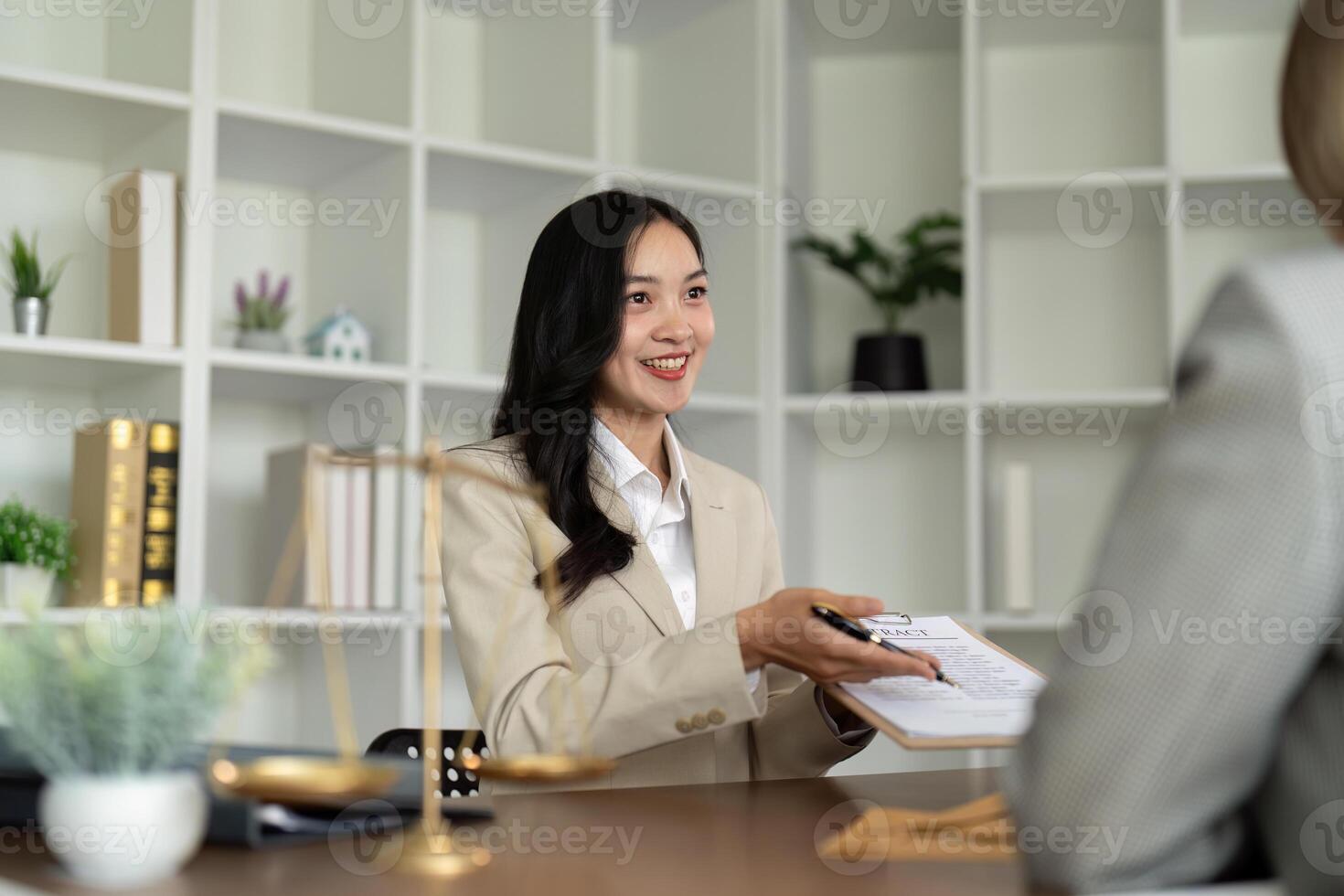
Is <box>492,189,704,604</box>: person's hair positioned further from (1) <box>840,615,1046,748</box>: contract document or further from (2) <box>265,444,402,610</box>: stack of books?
(2) <box>265,444,402,610</box>: stack of books

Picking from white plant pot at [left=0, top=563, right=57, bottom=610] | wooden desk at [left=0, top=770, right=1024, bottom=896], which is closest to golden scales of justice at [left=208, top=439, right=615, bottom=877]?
wooden desk at [left=0, top=770, right=1024, bottom=896]

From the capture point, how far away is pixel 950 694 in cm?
129

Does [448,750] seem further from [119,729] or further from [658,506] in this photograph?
[119,729]

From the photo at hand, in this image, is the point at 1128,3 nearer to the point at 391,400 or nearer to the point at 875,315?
the point at 875,315

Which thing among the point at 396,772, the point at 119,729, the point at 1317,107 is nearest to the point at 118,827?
the point at 119,729

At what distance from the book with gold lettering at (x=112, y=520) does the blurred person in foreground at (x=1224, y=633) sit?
198 cm

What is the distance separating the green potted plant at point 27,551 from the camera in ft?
7.65

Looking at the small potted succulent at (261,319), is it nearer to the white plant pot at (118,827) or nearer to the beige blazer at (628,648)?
the beige blazer at (628,648)

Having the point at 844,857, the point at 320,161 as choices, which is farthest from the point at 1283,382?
the point at 320,161

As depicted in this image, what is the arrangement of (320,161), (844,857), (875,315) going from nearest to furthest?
(844,857), (320,161), (875,315)

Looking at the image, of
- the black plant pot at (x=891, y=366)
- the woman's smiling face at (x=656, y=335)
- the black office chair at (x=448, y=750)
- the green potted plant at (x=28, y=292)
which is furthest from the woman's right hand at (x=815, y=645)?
the black plant pot at (x=891, y=366)

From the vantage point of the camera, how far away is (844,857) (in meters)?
0.98

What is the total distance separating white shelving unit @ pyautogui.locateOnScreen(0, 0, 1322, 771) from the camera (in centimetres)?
268

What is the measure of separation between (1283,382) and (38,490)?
97.0 inches
